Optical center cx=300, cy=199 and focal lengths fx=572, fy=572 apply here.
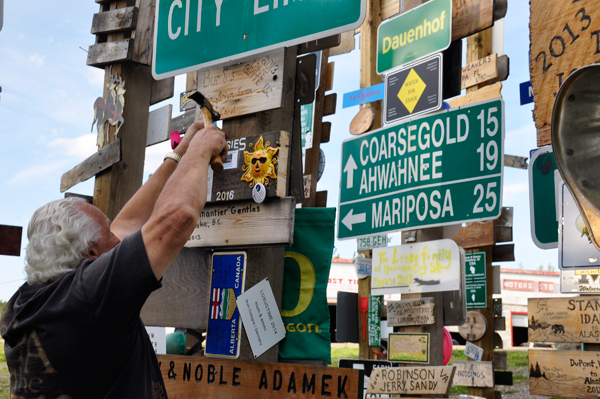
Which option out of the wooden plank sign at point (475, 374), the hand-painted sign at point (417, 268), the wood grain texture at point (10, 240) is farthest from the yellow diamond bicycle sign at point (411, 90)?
the wooden plank sign at point (475, 374)

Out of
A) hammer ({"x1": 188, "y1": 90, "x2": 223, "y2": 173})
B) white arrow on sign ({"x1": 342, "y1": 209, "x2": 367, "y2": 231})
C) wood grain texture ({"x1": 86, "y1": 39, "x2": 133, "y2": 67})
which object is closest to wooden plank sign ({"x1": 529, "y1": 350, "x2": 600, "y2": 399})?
white arrow on sign ({"x1": 342, "y1": 209, "x2": 367, "y2": 231})

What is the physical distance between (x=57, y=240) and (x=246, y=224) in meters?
0.93

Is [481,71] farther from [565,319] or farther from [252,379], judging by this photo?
[252,379]

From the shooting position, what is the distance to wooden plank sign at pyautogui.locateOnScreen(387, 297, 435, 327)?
14.9ft

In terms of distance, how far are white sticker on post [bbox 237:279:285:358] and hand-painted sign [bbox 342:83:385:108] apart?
4564mm

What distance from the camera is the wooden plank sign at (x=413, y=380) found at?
3924mm

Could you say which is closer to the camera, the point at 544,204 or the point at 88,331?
the point at 88,331

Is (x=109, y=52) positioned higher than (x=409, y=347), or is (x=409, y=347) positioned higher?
(x=109, y=52)

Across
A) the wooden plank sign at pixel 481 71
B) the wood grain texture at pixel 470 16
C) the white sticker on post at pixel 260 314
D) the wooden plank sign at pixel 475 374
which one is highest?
the wooden plank sign at pixel 481 71

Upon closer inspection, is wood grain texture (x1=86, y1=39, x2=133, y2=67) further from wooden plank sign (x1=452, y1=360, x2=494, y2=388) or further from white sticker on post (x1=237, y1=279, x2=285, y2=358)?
wooden plank sign (x1=452, y1=360, x2=494, y2=388)

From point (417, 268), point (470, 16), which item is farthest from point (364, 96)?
point (417, 268)

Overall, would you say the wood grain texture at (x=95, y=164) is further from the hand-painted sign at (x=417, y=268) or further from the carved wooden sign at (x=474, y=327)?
the carved wooden sign at (x=474, y=327)

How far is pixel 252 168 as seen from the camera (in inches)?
103

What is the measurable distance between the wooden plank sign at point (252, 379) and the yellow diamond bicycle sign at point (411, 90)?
2.62 metres
